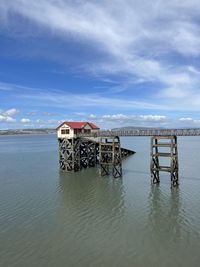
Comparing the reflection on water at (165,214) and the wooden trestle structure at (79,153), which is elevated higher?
the wooden trestle structure at (79,153)

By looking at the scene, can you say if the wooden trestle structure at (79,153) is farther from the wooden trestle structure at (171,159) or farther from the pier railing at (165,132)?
the wooden trestle structure at (171,159)

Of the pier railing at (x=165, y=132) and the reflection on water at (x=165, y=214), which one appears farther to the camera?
the pier railing at (x=165, y=132)

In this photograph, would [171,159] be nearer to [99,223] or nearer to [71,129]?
[99,223]

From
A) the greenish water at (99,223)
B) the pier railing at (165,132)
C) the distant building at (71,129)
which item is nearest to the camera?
the greenish water at (99,223)

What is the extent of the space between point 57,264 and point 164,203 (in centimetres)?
1329

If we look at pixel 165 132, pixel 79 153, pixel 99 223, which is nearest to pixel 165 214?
pixel 99 223

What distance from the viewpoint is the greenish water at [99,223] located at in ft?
52.4

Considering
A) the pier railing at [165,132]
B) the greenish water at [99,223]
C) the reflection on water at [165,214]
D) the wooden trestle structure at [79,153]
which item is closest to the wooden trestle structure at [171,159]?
the greenish water at [99,223]

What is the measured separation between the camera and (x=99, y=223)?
21.1 m

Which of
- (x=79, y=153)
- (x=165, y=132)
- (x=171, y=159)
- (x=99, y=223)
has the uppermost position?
(x=165, y=132)

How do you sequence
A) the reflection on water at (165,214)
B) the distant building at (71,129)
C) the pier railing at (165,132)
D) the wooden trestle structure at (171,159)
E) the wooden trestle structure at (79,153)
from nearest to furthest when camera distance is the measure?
the reflection on water at (165,214) < the wooden trestle structure at (171,159) < the pier railing at (165,132) < the wooden trestle structure at (79,153) < the distant building at (71,129)

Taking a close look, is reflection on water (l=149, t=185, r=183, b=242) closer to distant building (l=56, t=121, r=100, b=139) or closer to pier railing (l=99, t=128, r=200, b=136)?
pier railing (l=99, t=128, r=200, b=136)

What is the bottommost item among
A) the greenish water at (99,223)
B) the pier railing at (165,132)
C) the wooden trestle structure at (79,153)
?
the greenish water at (99,223)

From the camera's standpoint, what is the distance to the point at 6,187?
1297 inches
